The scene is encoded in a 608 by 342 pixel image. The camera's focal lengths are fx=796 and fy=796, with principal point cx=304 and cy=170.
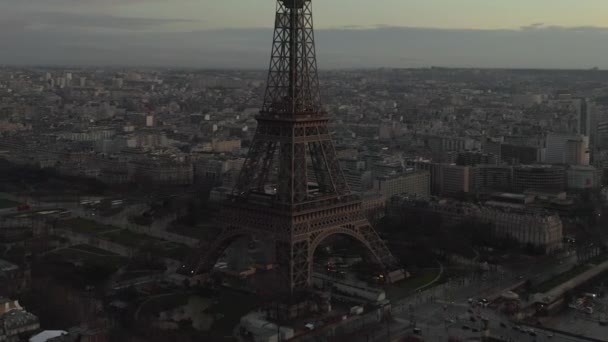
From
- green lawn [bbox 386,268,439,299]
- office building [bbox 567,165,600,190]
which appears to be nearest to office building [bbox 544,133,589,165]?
office building [bbox 567,165,600,190]

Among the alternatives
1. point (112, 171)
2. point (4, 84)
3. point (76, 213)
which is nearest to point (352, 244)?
point (76, 213)

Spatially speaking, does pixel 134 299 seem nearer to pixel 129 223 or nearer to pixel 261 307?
pixel 261 307

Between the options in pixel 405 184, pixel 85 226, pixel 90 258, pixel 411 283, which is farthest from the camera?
pixel 405 184

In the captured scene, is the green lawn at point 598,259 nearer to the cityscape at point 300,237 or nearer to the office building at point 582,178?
the cityscape at point 300,237

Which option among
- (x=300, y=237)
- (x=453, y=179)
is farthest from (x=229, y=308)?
(x=453, y=179)

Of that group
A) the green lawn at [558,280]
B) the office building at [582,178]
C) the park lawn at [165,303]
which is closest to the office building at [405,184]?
the office building at [582,178]

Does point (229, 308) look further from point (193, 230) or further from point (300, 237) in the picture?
point (193, 230)

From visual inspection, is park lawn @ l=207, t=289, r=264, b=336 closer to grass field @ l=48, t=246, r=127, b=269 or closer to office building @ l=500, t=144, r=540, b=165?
grass field @ l=48, t=246, r=127, b=269
